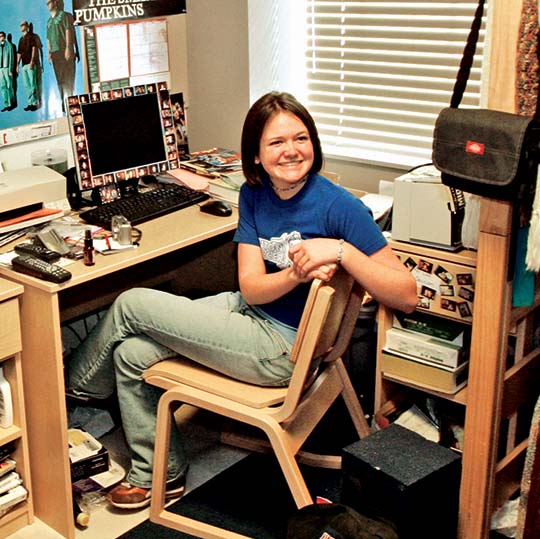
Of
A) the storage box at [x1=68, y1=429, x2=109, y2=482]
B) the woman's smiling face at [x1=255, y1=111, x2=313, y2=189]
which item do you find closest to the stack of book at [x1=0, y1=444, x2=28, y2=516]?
the storage box at [x1=68, y1=429, x2=109, y2=482]

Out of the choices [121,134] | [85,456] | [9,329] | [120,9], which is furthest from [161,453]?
[120,9]

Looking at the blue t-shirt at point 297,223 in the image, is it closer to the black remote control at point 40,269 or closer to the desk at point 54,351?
the desk at point 54,351

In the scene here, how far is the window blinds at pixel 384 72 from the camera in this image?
2994 millimetres

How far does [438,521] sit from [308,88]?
1.71m

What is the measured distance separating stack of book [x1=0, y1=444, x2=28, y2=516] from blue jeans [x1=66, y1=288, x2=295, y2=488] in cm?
26

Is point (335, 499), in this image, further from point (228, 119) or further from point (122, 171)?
point (228, 119)

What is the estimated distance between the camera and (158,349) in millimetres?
2521

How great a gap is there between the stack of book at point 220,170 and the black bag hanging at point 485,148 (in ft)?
3.24

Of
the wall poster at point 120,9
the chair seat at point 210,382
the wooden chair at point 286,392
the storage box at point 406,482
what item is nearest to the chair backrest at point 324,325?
the wooden chair at point 286,392

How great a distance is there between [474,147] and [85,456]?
136 centimetres

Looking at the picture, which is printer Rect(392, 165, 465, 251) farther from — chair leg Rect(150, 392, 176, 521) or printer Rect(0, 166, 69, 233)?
printer Rect(0, 166, 69, 233)

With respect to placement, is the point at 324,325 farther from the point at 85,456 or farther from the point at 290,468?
the point at 85,456

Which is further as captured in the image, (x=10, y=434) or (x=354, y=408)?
(x=354, y=408)

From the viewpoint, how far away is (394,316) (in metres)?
2.74
